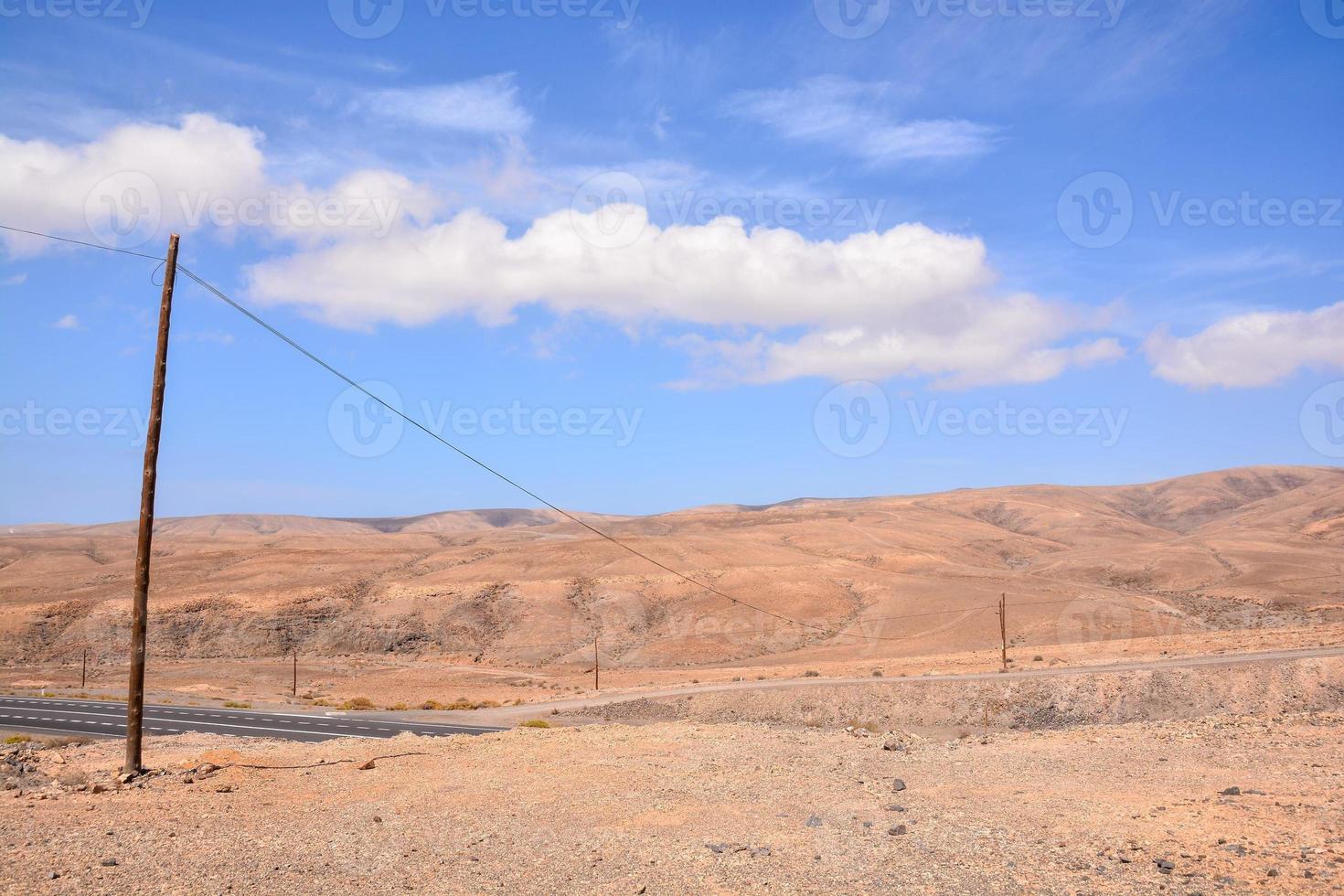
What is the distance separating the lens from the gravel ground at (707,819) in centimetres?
1041

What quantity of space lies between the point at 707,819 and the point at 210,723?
29836mm

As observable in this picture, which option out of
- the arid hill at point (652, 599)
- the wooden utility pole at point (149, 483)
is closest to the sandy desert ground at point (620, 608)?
the arid hill at point (652, 599)

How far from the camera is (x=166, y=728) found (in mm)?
34250

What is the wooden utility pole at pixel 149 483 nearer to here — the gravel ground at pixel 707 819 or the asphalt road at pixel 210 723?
the gravel ground at pixel 707 819

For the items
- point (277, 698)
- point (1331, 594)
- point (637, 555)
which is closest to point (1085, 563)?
point (1331, 594)

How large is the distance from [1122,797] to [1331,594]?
94779 millimetres

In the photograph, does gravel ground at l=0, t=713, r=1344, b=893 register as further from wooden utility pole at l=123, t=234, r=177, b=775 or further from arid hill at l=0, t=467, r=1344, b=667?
arid hill at l=0, t=467, r=1344, b=667

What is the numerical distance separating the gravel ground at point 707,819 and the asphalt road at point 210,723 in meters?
14.3

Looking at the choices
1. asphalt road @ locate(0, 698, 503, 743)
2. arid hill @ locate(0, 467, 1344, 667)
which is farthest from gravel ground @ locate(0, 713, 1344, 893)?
arid hill @ locate(0, 467, 1344, 667)

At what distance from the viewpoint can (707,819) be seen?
13539mm

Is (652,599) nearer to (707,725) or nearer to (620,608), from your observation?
(620,608)

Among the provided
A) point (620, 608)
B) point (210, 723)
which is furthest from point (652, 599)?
point (210, 723)

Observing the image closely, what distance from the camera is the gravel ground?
410 inches

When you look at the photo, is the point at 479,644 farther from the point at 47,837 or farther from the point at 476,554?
the point at 47,837
